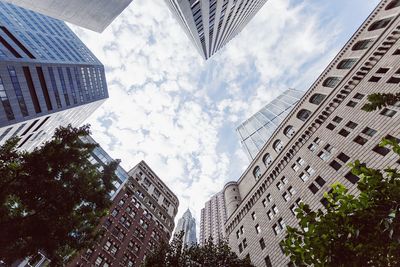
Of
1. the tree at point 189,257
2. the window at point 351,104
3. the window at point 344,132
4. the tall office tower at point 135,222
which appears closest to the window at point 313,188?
the window at point 344,132

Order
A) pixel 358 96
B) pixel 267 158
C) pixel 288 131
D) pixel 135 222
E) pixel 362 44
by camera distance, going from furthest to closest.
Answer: pixel 135 222
pixel 267 158
pixel 288 131
pixel 362 44
pixel 358 96

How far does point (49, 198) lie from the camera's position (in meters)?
11.9

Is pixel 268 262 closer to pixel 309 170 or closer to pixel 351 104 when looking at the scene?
pixel 309 170

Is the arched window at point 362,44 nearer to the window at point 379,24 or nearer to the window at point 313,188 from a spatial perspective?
the window at point 379,24

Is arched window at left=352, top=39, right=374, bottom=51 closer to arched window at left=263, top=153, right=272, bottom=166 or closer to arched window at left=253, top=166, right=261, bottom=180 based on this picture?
arched window at left=263, top=153, right=272, bottom=166

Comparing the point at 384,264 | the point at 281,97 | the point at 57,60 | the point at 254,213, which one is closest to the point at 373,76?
the point at 254,213

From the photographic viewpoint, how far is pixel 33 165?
1197 centimetres

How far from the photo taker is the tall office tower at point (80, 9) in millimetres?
42150

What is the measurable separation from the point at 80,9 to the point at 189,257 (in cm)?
4650

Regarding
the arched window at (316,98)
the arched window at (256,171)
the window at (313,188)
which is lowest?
the window at (313,188)

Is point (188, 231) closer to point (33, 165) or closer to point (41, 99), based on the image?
point (41, 99)

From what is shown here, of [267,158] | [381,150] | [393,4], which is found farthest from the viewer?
[267,158]

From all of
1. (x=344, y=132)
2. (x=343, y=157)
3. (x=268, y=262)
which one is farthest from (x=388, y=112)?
(x=268, y=262)

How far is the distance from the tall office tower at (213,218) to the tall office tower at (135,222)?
1810 inches
